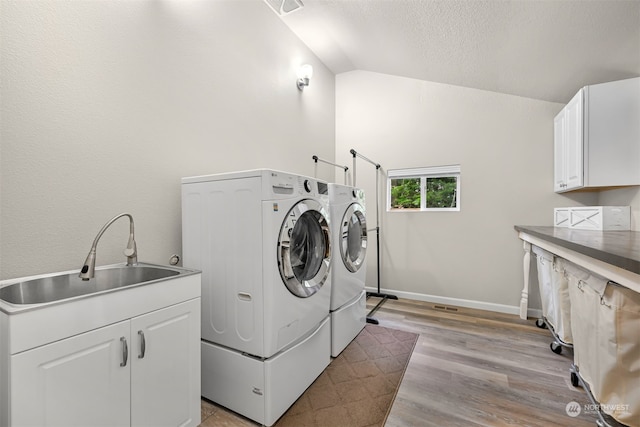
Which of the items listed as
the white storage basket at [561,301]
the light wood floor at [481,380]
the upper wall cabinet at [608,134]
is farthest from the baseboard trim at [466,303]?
the upper wall cabinet at [608,134]

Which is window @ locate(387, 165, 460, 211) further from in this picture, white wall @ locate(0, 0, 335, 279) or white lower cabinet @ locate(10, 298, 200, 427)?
white lower cabinet @ locate(10, 298, 200, 427)

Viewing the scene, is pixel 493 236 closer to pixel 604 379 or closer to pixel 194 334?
pixel 604 379

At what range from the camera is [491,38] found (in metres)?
2.06

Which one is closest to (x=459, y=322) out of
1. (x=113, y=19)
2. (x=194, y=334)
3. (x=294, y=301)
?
(x=294, y=301)

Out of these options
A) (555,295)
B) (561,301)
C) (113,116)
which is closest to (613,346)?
(561,301)

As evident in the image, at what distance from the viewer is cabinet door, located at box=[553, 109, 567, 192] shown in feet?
8.07

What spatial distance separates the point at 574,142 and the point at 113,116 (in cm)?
324

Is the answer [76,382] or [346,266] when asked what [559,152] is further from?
[76,382]

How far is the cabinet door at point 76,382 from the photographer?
2.60 feet

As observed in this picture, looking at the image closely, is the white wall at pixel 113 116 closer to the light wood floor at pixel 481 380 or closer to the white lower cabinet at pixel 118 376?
the white lower cabinet at pixel 118 376

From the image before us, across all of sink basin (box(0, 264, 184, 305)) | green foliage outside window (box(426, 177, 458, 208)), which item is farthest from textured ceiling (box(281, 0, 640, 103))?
sink basin (box(0, 264, 184, 305))

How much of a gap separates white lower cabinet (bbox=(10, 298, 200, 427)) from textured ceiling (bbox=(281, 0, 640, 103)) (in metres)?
2.48

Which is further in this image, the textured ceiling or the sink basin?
the textured ceiling

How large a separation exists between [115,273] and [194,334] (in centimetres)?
53
